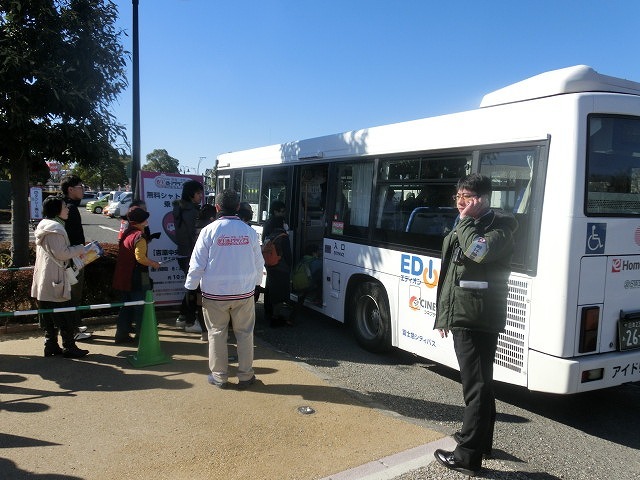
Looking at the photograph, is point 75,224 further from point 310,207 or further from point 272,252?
point 310,207

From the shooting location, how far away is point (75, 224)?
5.96 metres

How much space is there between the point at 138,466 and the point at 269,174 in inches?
236

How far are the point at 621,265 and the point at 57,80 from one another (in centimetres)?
686

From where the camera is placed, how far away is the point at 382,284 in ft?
19.3

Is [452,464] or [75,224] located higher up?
[75,224]

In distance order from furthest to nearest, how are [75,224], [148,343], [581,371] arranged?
[75,224]
[148,343]
[581,371]

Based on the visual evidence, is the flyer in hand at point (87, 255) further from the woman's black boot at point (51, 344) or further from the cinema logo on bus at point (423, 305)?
the cinema logo on bus at point (423, 305)

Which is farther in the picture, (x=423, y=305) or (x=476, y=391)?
(x=423, y=305)

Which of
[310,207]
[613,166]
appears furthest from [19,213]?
[613,166]

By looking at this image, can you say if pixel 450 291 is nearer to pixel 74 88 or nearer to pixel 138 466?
pixel 138 466

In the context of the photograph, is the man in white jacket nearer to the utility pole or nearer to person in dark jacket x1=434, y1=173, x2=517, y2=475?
person in dark jacket x1=434, y1=173, x2=517, y2=475

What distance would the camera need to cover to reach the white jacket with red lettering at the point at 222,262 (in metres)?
Result: 4.49

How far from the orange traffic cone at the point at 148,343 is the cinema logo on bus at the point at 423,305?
110 inches

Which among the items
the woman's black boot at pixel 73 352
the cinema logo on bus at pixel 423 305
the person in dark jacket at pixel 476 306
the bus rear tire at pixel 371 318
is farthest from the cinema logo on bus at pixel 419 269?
the woman's black boot at pixel 73 352
